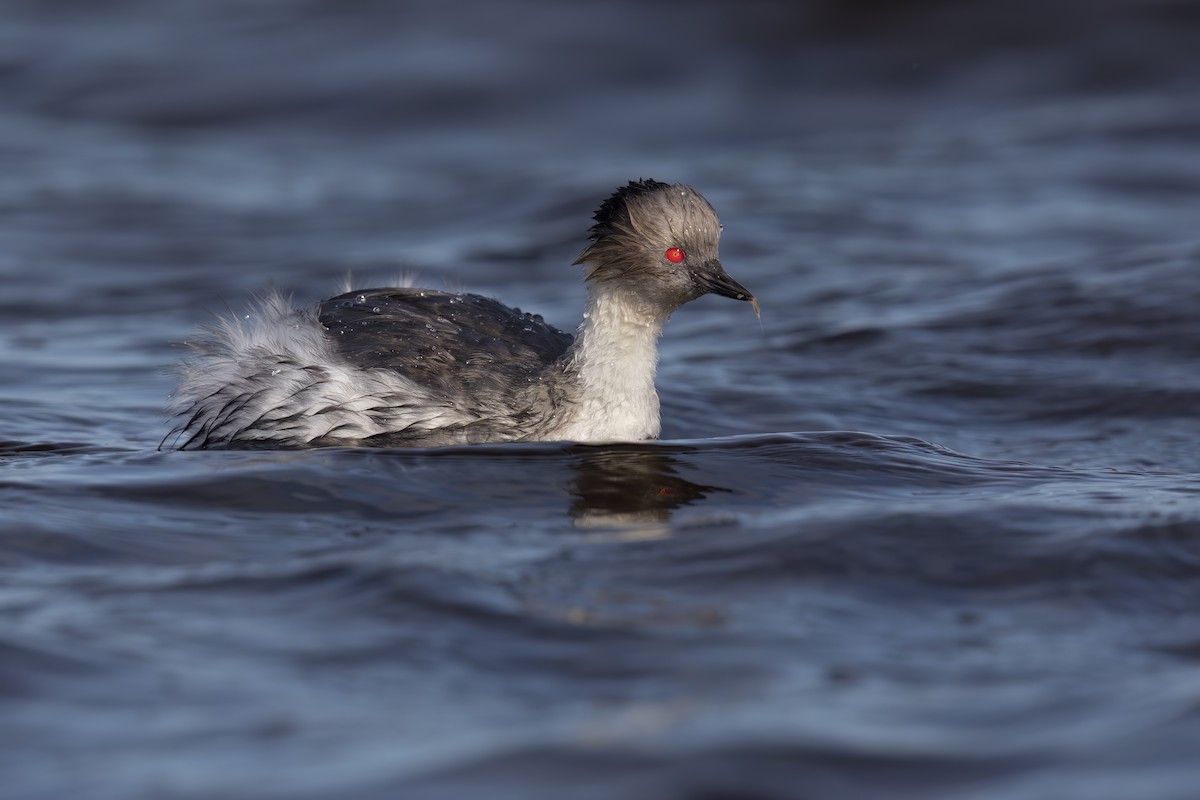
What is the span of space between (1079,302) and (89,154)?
949cm

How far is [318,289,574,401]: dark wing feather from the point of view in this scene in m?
7.32

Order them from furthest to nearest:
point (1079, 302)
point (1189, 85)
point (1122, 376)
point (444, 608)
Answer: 1. point (1189, 85)
2. point (1079, 302)
3. point (1122, 376)
4. point (444, 608)

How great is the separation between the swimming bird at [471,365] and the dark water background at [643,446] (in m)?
0.27

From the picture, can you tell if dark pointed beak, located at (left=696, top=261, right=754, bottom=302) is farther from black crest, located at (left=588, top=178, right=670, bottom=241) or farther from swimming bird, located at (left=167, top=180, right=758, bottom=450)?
black crest, located at (left=588, top=178, right=670, bottom=241)

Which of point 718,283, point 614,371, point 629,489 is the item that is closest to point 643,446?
point 614,371

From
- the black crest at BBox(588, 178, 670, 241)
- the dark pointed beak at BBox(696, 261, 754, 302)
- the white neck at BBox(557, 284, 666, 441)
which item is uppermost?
the black crest at BBox(588, 178, 670, 241)

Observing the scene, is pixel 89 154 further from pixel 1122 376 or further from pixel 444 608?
pixel 444 608

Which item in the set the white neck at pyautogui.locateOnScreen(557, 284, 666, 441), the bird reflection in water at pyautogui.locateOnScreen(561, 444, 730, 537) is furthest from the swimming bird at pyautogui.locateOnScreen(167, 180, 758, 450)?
the bird reflection in water at pyautogui.locateOnScreen(561, 444, 730, 537)

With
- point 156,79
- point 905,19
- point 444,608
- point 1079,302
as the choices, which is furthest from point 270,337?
point 905,19

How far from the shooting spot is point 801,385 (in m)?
9.52

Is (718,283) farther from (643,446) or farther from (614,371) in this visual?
(643,446)

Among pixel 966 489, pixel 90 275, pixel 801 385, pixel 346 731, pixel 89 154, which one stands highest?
pixel 89 154

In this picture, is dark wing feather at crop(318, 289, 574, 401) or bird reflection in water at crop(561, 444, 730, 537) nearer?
bird reflection in water at crop(561, 444, 730, 537)

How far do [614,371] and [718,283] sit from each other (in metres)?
0.61
